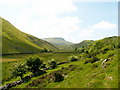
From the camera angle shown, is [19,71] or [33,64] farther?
[33,64]

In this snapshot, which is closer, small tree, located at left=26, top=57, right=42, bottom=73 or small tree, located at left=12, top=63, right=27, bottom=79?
small tree, located at left=12, top=63, right=27, bottom=79

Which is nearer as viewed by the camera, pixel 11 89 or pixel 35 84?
pixel 35 84

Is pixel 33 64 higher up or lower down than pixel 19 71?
higher up

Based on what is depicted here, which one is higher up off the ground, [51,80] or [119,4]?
[119,4]

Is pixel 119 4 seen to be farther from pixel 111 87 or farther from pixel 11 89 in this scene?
pixel 11 89

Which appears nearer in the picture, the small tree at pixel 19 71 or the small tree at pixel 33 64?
the small tree at pixel 19 71

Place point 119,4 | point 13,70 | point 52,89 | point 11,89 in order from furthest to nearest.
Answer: point 13,70
point 11,89
point 52,89
point 119,4

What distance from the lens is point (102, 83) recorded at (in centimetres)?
3189

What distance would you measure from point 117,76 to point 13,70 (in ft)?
174

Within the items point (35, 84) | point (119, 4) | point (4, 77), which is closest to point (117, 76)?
point (119, 4)

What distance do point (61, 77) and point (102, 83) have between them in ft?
70.0

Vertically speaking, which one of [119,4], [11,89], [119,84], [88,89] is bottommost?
[11,89]

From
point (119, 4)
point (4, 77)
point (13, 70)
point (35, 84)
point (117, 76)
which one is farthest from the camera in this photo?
point (4, 77)

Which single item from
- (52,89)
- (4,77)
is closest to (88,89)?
(52,89)
